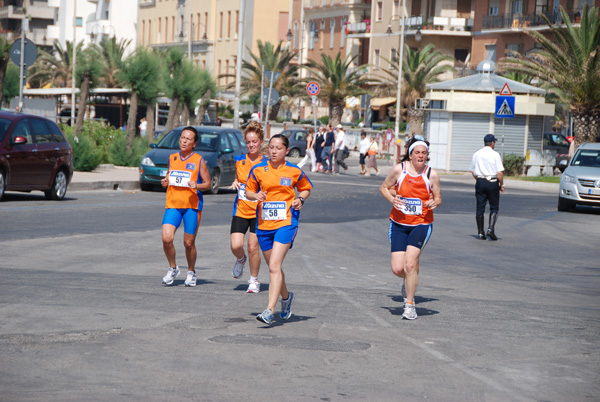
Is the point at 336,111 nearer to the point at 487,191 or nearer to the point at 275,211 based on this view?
the point at 487,191

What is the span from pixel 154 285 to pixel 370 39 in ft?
250

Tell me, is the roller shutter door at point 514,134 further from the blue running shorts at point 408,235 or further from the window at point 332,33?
the window at point 332,33

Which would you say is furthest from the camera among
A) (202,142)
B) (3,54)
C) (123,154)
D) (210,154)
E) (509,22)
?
(509,22)

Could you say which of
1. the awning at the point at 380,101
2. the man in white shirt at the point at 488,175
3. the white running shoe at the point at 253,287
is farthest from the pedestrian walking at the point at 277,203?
the awning at the point at 380,101

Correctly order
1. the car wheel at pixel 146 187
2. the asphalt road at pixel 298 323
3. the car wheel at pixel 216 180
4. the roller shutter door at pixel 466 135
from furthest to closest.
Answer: the roller shutter door at pixel 466 135 → the car wheel at pixel 216 180 → the car wheel at pixel 146 187 → the asphalt road at pixel 298 323

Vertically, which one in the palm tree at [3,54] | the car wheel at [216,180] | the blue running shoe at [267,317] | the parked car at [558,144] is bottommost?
the car wheel at [216,180]

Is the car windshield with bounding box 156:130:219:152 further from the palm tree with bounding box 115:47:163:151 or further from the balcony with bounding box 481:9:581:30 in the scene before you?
the balcony with bounding box 481:9:581:30

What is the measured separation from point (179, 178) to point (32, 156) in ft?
34.3

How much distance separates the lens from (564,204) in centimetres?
2662

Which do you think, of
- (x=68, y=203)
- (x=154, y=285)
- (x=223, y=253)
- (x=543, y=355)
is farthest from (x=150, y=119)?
(x=543, y=355)

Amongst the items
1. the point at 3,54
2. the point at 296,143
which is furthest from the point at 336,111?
the point at 3,54

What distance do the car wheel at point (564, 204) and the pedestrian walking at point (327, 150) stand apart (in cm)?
1580

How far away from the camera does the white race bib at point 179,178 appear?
36.6 ft

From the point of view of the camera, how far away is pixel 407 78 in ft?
233
